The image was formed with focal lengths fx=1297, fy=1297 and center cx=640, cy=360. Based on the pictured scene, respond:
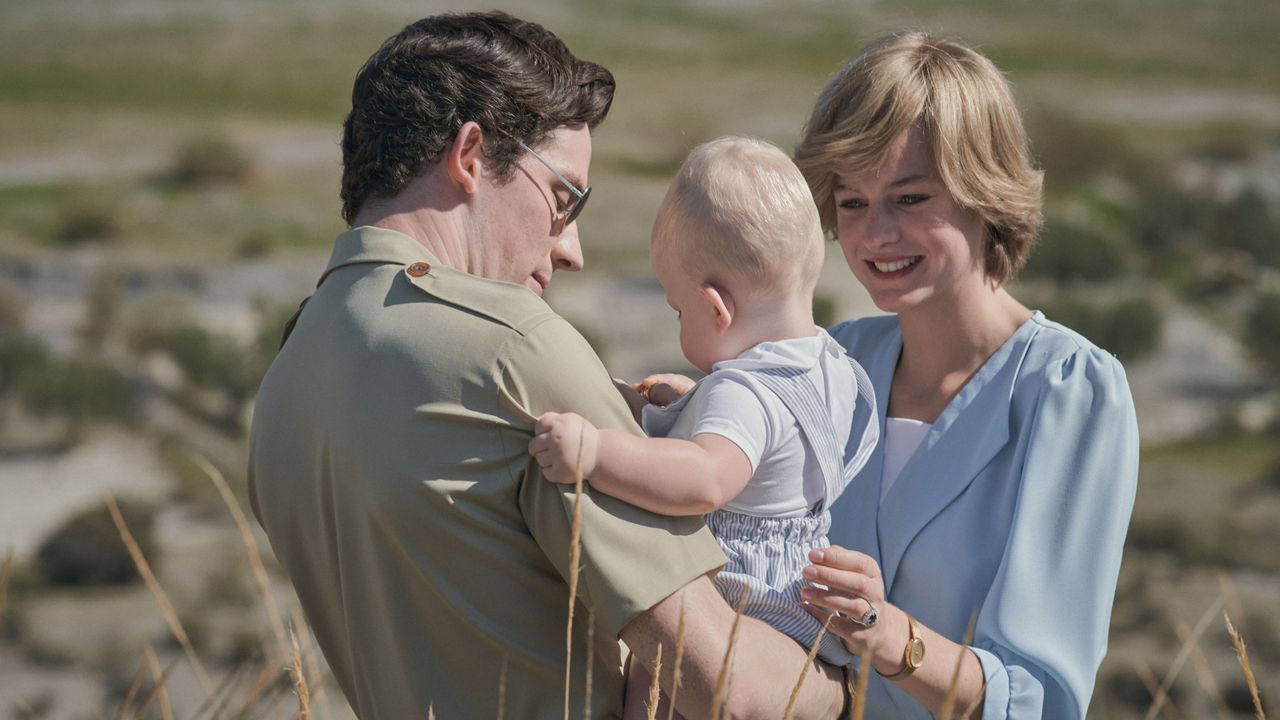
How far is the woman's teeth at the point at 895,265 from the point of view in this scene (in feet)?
9.13

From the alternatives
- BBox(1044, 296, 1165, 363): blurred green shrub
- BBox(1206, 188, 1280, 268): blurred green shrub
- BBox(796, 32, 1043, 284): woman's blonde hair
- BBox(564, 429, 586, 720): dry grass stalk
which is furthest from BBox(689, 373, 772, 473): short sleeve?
BBox(1206, 188, 1280, 268): blurred green shrub

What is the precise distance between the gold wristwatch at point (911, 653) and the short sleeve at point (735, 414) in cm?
43

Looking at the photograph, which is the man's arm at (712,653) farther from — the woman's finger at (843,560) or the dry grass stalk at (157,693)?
the dry grass stalk at (157,693)

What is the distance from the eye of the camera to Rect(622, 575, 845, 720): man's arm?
1.78 m

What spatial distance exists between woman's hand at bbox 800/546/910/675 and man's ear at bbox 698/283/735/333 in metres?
0.41

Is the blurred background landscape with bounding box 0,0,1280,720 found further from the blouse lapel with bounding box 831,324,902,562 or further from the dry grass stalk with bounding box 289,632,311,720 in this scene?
the dry grass stalk with bounding box 289,632,311,720

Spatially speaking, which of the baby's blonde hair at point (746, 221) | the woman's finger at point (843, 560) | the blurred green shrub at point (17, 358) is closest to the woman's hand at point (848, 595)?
the woman's finger at point (843, 560)

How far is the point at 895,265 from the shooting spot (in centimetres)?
279

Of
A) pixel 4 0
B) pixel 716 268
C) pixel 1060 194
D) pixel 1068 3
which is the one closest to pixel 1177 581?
pixel 1060 194

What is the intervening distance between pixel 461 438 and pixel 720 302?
2.01 feet

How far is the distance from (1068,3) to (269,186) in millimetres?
21583

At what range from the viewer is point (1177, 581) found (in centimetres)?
2295

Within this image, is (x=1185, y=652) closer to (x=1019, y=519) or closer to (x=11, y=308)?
(x=1019, y=519)

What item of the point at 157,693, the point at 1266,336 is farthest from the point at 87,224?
the point at 157,693
